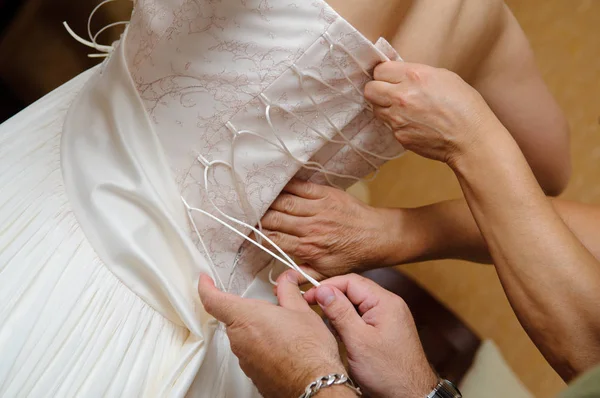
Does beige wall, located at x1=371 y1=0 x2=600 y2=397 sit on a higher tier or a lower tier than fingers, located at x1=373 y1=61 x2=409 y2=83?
lower

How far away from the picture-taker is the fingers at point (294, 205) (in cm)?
80

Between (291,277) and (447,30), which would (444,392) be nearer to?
(291,277)

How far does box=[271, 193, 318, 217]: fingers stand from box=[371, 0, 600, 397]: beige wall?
880mm

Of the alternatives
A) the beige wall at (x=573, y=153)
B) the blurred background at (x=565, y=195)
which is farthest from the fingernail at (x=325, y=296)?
the beige wall at (x=573, y=153)

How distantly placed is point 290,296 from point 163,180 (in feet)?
0.77

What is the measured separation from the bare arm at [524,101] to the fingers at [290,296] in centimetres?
45

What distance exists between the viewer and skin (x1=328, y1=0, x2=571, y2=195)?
2.19 feet

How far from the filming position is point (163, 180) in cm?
71

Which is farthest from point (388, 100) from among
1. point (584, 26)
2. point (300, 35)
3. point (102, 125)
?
point (584, 26)

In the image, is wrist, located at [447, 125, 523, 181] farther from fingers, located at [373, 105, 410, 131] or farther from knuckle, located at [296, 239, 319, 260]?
knuckle, located at [296, 239, 319, 260]

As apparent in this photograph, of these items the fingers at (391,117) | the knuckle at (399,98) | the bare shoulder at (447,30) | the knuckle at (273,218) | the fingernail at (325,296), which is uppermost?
the bare shoulder at (447,30)

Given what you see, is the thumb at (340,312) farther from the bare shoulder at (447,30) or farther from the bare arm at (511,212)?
the bare shoulder at (447,30)

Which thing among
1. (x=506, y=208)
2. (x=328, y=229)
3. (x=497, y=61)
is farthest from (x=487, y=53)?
(x=328, y=229)

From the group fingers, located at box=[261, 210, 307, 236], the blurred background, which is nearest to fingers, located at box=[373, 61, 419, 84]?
fingers, located at box=[261, 210, 307, 236]
